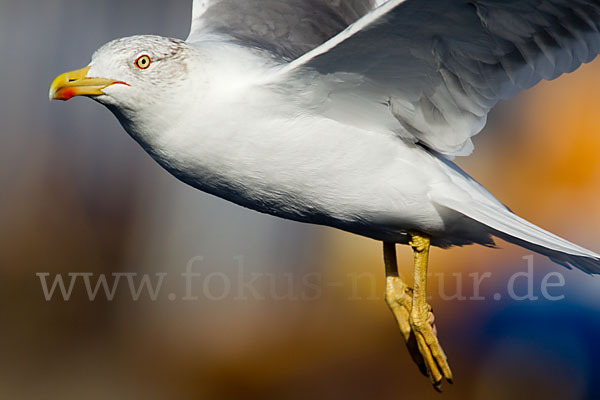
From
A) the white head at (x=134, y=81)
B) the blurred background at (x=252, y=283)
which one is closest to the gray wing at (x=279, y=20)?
the white head at (x=134, y=81)

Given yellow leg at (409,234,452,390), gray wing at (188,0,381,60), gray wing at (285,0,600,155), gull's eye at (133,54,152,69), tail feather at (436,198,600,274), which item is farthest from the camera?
gray wing at (188,0,381,60)

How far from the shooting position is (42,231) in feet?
19.1

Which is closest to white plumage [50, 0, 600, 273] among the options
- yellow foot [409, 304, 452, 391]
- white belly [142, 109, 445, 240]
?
white belly [142, 109, 445, 240]

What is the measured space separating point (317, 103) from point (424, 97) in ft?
0.95

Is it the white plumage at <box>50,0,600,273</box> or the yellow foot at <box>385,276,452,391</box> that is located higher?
the white plumage at <box>50,0,600,273</box>

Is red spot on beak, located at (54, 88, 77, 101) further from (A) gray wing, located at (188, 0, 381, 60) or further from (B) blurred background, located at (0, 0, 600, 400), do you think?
(B) blurred background, located at (0, 0, 600, 400)

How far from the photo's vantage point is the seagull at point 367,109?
1.86 meters

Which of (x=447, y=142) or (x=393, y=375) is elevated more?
(x=447, y=142)

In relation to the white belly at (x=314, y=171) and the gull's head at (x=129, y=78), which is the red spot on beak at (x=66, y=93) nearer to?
the gull's head at (x=129, y=78)

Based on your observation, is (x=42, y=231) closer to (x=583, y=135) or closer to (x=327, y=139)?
(x=583, y=135)

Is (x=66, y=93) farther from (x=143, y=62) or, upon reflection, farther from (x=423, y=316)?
(x=423, y=316)

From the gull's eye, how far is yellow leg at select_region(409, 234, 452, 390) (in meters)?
0.84

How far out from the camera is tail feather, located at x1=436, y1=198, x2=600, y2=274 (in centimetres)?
201

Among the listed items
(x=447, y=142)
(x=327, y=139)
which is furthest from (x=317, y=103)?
(x=447, y=142)
